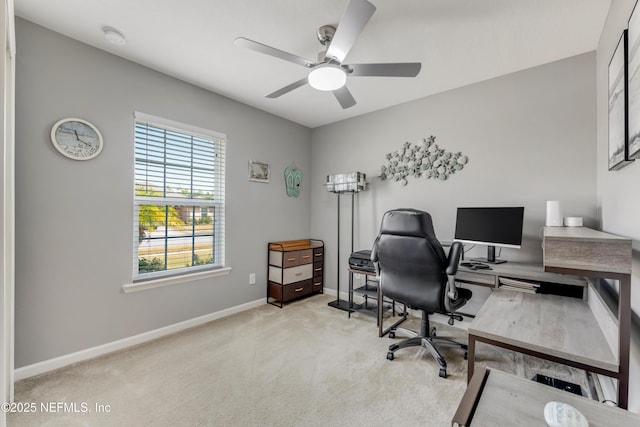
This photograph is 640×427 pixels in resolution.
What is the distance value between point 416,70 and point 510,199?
1.62 meters

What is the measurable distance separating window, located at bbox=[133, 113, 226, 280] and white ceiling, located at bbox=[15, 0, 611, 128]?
0.64m

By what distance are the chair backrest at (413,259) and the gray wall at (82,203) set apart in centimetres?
203

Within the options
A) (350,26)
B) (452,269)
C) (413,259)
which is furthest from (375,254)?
(350,26)

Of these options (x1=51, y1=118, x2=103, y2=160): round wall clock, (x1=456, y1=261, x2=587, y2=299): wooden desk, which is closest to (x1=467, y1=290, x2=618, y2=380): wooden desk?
(x1=456, y1=261, x2=587, y2=299): wooden desk

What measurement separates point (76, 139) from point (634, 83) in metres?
3.46

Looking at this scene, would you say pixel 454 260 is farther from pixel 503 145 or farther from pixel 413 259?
pixel 503 145

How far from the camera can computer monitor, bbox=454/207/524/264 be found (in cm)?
228

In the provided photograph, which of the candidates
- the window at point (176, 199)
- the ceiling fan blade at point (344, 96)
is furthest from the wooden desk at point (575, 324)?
the window at point (176, 199)

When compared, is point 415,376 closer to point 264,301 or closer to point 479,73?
point 264,301

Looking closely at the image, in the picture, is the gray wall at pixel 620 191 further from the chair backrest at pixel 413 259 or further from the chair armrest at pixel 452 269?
the chair backrest at pixel 413 259

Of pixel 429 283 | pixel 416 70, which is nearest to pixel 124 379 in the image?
pixel 429 283

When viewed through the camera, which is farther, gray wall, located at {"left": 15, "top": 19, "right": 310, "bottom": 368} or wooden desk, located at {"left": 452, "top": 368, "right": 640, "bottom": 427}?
gray wall, located at {"left": 15, "top": 19, "right": 310, "bottom": 368}

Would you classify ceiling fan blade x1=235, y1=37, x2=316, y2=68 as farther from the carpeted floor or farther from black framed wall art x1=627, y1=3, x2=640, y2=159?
the carpeted floor

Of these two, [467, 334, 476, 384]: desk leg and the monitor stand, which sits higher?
the monitor stand
